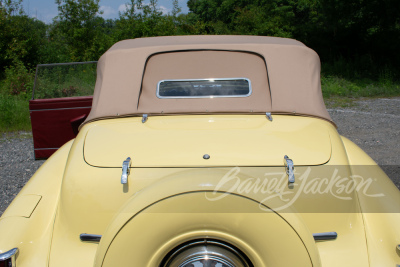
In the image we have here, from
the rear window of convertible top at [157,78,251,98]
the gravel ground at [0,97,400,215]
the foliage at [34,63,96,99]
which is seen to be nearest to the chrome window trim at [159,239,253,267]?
the rear window of convertible top at [157,78,251,98]

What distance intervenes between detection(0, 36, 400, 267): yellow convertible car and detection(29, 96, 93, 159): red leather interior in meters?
1.27

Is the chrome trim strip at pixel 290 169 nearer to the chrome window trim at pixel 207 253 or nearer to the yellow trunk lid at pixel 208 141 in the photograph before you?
the yellow trunk lid at pixel 208 141

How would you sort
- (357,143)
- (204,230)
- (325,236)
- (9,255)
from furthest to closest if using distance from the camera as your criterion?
1. (357,143)
2. (325,236)
3. (9,255)
4. (204,230)

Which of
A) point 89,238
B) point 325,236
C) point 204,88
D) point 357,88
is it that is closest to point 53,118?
point 204,88

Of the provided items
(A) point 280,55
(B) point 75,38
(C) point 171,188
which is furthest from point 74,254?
(B) point 75,38

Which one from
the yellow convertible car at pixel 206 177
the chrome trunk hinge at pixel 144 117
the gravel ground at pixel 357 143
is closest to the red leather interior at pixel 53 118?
the gravel ground at pixel 357 143

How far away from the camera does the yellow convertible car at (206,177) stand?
5.94ft

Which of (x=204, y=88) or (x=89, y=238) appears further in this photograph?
(x=204, y=88)

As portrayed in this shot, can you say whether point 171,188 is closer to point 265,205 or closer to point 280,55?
point 265,205

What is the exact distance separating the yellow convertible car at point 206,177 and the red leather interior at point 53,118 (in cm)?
127

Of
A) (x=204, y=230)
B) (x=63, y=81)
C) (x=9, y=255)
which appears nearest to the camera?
(x=204, y=230)

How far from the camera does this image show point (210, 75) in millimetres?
3076

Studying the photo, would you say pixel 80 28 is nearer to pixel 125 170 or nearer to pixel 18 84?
pixel 18 84

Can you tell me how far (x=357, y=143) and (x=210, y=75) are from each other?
4.70m
